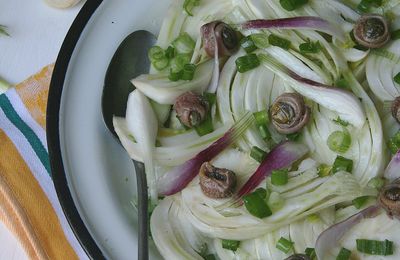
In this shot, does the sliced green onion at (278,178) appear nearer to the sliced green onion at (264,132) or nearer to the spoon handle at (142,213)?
the sliced green onion at (264,132)

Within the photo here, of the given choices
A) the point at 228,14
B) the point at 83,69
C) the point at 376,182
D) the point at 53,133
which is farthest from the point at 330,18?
the point at 53,133

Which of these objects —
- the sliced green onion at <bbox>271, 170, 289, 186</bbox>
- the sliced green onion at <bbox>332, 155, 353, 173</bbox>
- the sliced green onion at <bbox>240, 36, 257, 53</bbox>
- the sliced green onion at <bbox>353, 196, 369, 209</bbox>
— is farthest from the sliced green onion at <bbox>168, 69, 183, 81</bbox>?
the sliced green onion at <bbox>353, 196, 369, 209</bbox>

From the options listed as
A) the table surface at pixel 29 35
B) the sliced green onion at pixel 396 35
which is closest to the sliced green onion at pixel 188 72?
the sliced green onion at pixel 396 35

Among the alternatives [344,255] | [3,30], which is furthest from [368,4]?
[3,30]

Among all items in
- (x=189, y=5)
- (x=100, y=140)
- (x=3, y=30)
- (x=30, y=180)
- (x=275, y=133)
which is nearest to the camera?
(x=275, y=133)

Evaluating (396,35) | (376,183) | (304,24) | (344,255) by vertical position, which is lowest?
(344,255)

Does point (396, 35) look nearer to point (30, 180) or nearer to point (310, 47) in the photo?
point (310, 47)
